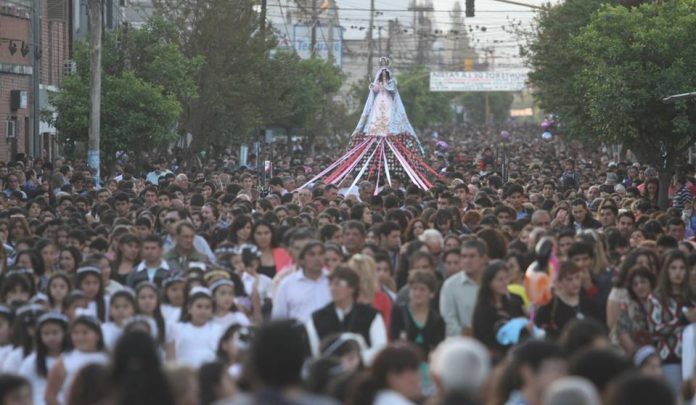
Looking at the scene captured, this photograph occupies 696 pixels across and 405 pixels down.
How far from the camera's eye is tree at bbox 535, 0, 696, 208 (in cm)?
3200

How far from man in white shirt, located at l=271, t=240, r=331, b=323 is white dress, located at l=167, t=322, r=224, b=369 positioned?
0.94 m

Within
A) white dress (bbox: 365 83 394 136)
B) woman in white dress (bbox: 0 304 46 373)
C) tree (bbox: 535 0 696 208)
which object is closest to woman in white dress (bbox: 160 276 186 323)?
woman in white dress (bbox: 0 304 46 373)

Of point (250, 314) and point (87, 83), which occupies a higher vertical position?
point (87, 83)

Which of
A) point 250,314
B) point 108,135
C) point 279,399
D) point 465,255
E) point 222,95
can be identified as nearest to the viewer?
point 279,399

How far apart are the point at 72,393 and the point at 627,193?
20.5m

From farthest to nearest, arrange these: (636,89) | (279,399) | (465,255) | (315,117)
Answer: (315,117) < (636,89) < (465,255) < (279,399)

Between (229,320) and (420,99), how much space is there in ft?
345

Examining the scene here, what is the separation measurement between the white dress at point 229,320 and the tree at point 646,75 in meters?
19.9

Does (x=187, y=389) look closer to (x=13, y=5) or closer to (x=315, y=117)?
(x=13, y=5)

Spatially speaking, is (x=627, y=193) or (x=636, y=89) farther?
(x=636, y=89)

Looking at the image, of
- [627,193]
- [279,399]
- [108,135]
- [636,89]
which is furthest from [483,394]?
[108,135]

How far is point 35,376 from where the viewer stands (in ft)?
35.5

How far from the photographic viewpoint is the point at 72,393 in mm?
8758

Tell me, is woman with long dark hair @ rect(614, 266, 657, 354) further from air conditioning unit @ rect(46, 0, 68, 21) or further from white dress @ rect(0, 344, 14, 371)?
air conditioning unit @ rect(46, 0, 68, 21)
